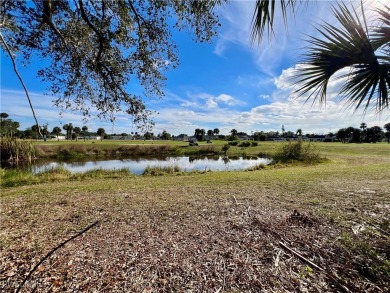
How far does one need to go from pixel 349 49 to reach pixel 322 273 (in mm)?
2317

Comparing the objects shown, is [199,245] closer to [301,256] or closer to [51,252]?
[301,256]

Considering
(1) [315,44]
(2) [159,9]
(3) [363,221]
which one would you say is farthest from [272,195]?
(2) [159,9]

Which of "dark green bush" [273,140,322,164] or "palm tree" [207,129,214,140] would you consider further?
"palm tree" [207,129,214,140]

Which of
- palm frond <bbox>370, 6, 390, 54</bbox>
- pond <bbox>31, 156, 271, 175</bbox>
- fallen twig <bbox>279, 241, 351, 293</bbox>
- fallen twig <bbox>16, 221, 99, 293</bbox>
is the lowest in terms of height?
pond <bbox>31, 156, 271, 175</bbox>

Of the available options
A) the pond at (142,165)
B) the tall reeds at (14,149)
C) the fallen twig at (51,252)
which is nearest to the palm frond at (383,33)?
the fallen twig at (51,252)

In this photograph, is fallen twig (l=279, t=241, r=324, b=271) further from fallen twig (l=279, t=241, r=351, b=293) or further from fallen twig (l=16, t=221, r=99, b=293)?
fallen twig (l=16, t=221, r=99, b=293)

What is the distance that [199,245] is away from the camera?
2.89 metres

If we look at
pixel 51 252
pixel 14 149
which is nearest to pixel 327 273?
pixel 51 252

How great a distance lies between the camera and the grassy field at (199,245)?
2217 millimetres

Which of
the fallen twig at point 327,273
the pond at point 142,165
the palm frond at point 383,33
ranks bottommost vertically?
the pond at point 142,165

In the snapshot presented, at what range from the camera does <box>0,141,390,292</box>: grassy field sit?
2217 millimetres

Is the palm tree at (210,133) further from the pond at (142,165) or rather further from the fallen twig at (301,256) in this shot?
the fallen twig at (301,256)

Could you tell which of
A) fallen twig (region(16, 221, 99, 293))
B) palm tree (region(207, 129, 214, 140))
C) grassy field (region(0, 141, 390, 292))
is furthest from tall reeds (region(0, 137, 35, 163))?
palm tree (region(207, 129, 214, 140))

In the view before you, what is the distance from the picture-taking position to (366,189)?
5855mm
